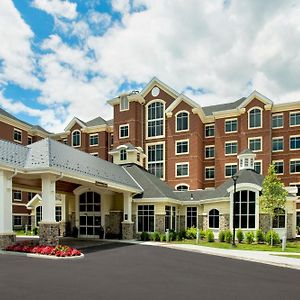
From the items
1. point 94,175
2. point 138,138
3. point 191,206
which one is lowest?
point 191,206

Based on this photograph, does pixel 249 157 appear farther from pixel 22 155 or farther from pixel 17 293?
pixel 17 293

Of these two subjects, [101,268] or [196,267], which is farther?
[196,267]

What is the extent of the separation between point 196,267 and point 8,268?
308 inches

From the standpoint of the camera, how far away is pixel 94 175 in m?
24.0

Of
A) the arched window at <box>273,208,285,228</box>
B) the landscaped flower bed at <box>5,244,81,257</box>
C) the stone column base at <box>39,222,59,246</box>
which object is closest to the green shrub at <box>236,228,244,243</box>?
the arched window at <box>273,208,285,228</box>

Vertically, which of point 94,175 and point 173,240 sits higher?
point 94,175

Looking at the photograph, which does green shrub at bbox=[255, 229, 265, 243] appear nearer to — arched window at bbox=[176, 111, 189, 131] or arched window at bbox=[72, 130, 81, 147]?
arched window at bbox=[176, 111, 189, 131]

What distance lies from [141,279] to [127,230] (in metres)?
18.2

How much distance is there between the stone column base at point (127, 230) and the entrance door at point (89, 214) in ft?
9.08

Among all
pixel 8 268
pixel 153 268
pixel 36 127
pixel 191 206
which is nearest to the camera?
pixel 8 268

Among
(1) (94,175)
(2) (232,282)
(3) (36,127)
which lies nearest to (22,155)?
(1) (94,175)

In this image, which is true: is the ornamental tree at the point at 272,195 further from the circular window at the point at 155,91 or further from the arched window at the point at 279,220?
the circular window at the point at 155,91

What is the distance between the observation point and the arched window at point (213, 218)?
3209cm

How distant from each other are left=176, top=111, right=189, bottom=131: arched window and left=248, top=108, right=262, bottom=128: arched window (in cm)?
833
